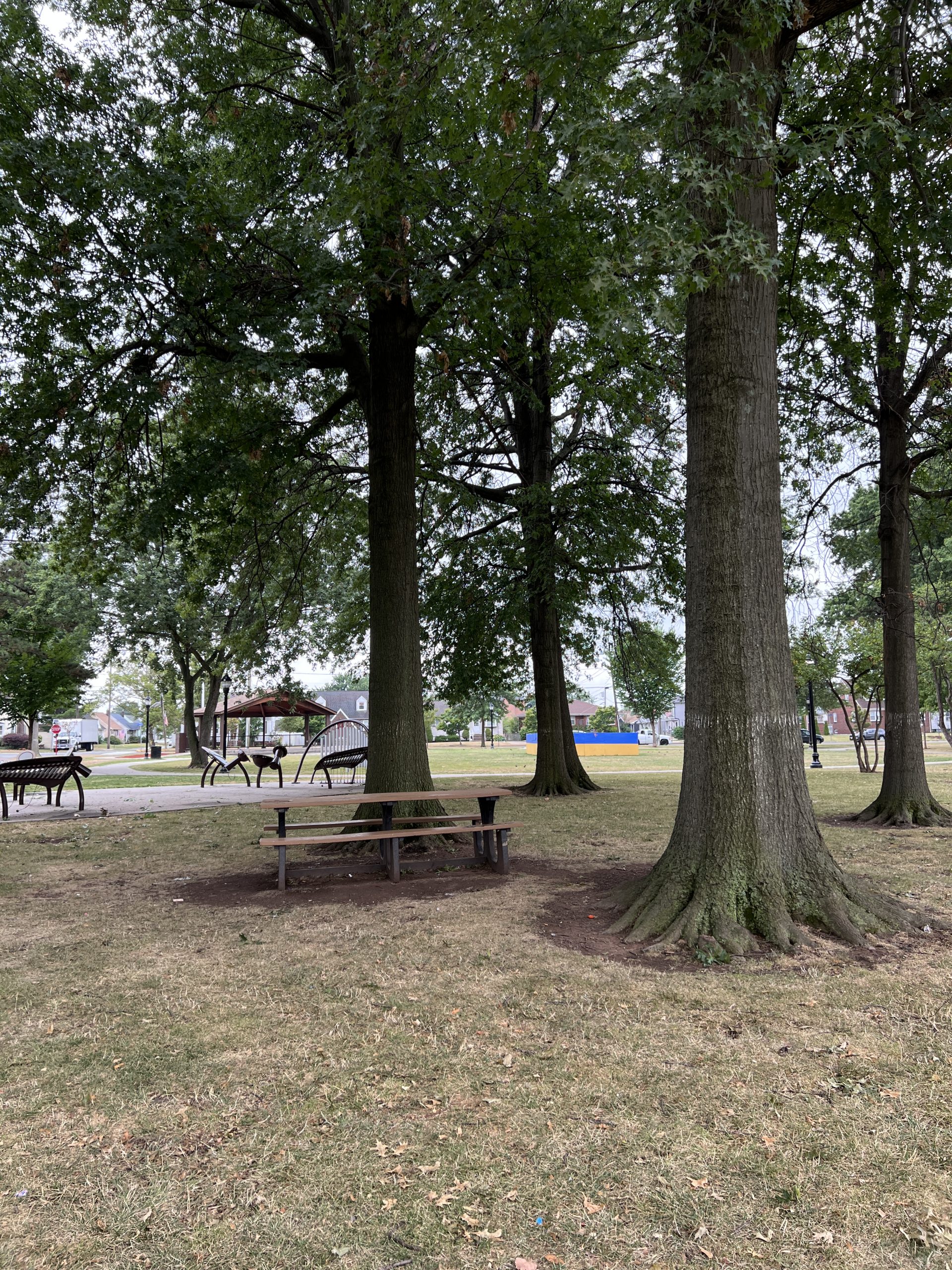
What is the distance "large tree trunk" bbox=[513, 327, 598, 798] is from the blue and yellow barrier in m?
29.8

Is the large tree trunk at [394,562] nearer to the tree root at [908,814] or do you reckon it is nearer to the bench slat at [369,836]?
the bench slat at [369,836]

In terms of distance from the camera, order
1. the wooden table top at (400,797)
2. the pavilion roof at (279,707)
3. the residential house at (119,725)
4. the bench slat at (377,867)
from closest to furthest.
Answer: the wooden table top at (400,797) → the bench slat at (377,867) → the pavilion roof at (279,707) → the residential house at (119,725)

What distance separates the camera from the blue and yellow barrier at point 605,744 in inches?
1844

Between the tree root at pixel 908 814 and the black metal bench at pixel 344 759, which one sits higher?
the black metal bench at pixel 344 759

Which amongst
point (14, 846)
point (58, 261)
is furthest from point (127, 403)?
point (14, 846)

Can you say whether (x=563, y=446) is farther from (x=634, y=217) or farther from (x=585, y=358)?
(x=634, y=217)

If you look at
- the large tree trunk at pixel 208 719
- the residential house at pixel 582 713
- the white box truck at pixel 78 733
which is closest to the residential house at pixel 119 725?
the white box truck at pixel 78 733

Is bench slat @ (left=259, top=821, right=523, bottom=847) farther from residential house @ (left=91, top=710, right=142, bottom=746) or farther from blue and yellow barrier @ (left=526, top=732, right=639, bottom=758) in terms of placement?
residential house @ (left=91, top=710, right=142, bottom=746)

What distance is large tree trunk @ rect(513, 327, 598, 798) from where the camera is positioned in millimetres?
14023

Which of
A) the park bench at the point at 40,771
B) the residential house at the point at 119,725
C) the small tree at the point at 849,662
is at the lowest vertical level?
the residential house at the point at 119,725

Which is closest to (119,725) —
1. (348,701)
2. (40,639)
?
(348,701)

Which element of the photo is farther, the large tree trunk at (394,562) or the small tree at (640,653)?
the small tree at (640,653)

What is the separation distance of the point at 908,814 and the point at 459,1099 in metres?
9.23

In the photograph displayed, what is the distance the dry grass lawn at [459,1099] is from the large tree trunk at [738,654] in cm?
51
